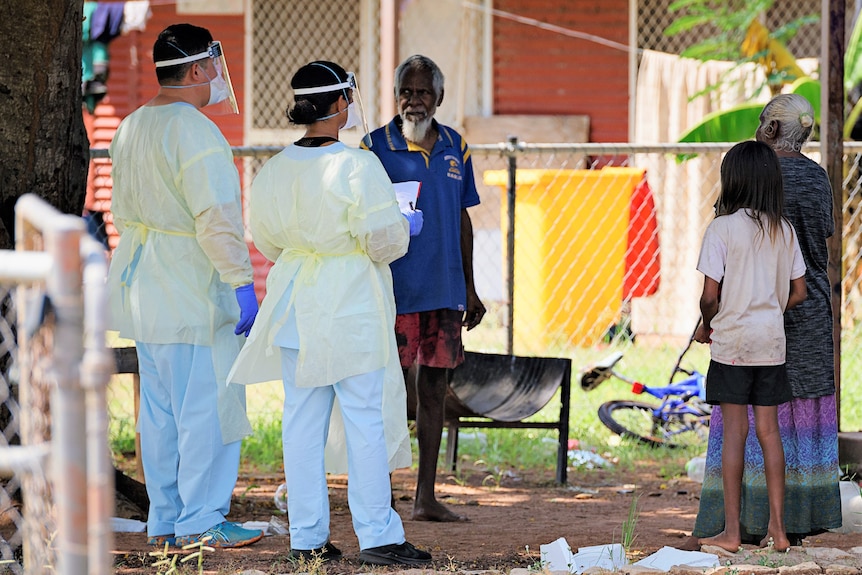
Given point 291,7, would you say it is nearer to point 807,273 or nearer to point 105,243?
point 105,243

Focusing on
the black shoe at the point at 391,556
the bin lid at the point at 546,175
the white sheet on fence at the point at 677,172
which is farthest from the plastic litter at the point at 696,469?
the white sheet on fence at the point at 677,172

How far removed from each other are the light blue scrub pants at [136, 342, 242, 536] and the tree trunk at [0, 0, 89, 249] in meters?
0.82

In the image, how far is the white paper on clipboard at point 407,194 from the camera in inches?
174

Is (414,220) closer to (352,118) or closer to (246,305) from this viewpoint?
(352,118)

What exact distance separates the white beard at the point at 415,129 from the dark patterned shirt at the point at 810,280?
1.49m

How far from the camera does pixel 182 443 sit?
14.6 ft

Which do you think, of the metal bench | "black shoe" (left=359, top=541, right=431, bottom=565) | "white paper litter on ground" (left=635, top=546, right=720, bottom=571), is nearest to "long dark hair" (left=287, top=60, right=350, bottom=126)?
"black shoe" (left=359, top=541, right=431, bottom=565)

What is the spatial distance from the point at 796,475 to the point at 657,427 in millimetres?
2589

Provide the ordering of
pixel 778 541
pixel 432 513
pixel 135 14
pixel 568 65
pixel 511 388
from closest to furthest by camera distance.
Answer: pixel 778 541 → pixel 432 513 → pixel 511 388 → pixel 135 14 → pixel 568 65

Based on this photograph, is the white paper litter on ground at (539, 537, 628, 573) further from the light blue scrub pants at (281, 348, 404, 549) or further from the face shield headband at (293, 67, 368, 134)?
the face shield headband at (293, 67, 368, 134)

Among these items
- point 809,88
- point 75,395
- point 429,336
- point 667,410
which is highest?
point 809,88

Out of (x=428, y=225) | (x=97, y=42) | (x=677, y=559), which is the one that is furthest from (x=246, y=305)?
(x=97, y=42)

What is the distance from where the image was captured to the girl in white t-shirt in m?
4.13

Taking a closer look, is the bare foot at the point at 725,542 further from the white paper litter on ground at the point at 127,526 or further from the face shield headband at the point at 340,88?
the white paper litter on ground at the point at 127,526
